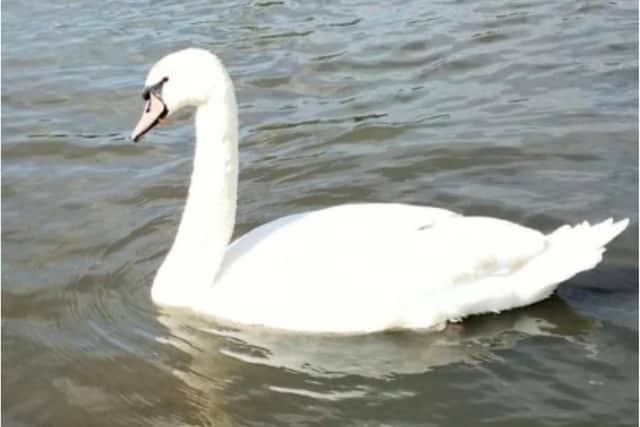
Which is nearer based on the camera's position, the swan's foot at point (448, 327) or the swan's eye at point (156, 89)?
the swan's foot at point (448, 327)

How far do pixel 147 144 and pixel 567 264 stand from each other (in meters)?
4.08

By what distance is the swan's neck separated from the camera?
6.02 m

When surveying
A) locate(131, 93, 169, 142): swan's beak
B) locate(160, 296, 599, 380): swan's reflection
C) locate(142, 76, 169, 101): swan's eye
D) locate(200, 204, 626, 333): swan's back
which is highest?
locate(142, 76, 169, 101): swan's eye

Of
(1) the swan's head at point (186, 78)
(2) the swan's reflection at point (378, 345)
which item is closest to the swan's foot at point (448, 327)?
(2) the swan's reflection at point (378, 345)

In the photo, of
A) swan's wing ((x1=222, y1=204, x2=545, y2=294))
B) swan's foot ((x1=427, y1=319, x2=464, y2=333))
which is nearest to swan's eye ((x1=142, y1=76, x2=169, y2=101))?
swan's wing ((x1=222, y1=204, x2=545, y2=294))

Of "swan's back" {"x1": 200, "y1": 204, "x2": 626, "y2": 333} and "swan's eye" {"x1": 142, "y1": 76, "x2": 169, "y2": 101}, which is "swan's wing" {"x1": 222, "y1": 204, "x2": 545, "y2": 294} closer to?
"swan's back" {"x1": 200, "y1": 204, "x2": 626, "y2": 333}

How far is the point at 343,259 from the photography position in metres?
5.79

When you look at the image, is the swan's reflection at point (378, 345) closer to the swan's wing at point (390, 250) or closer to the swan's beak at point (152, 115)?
the swan's wing at point (390, 250)

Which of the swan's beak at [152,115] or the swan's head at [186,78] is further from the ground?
the swan's head at [186,78]

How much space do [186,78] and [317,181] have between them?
2166mm

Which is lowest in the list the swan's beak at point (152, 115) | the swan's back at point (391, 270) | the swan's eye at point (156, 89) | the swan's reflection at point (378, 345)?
the swan's reflection at point (378, 345)

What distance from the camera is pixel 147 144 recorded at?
8.87 metres

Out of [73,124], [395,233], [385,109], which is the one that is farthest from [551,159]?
[73,124]

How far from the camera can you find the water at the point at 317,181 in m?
5.30
